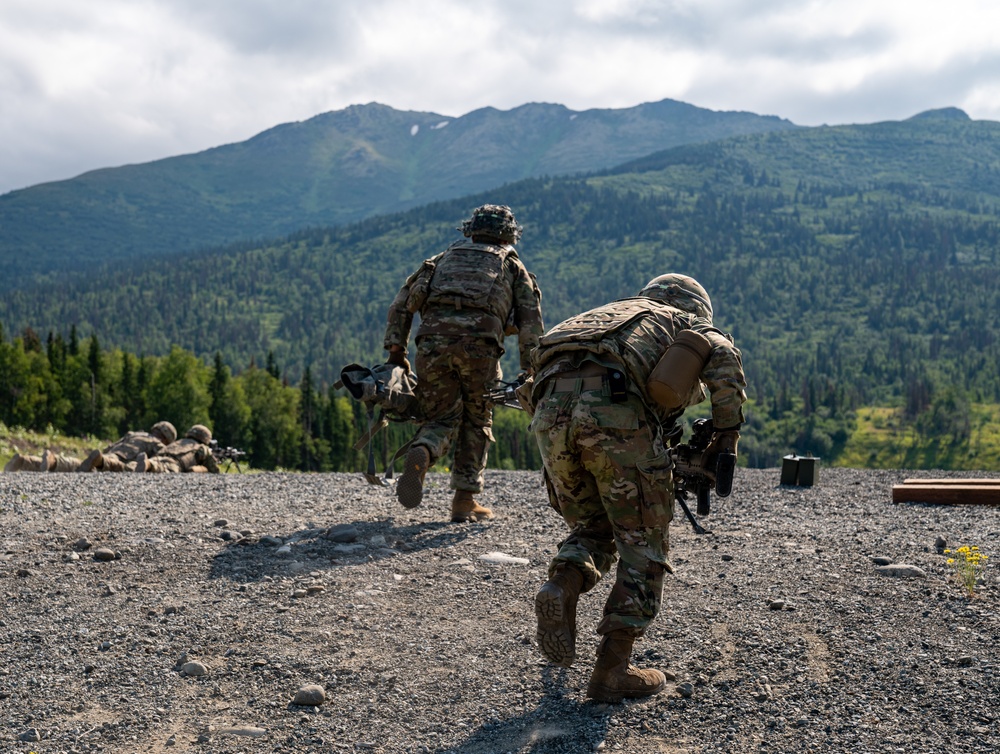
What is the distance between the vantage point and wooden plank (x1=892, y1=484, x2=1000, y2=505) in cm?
1170

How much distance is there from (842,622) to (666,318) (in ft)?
8.35

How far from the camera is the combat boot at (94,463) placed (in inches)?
739

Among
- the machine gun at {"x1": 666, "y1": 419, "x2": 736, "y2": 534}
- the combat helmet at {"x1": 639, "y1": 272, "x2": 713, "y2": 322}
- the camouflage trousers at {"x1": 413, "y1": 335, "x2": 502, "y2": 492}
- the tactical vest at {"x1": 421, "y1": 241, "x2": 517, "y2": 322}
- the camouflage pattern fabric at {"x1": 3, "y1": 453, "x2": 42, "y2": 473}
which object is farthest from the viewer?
the camouflage pattern fabric at {"x1": 3, "y1": 453, "x2": 42, "y2": 473}

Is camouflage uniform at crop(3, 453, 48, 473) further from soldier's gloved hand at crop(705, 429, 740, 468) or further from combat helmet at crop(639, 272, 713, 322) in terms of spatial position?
soldier's gloved hand at crop(705, 429, 740, 468)

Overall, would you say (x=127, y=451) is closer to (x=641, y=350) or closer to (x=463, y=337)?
(x=463, y=337)

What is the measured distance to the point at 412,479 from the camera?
384 inches

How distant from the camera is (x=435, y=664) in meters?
6.44

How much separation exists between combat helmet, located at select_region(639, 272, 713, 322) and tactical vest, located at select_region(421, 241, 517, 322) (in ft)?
12.4

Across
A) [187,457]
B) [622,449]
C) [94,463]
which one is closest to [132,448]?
[187,457]

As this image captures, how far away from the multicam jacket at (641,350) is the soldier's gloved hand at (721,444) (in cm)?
9

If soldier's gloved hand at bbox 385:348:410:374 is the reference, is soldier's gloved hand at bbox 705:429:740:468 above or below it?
below

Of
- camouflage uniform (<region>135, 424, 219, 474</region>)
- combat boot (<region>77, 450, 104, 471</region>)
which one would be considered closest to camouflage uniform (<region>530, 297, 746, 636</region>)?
combat boot (<region>77, 450, 104, 471</region>)

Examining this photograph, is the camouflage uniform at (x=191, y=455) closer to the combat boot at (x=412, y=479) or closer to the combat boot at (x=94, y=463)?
the combat boot at (x=94, y=463)

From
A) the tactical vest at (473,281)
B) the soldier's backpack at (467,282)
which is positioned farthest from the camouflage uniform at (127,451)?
the tactical vest at (473,281)
